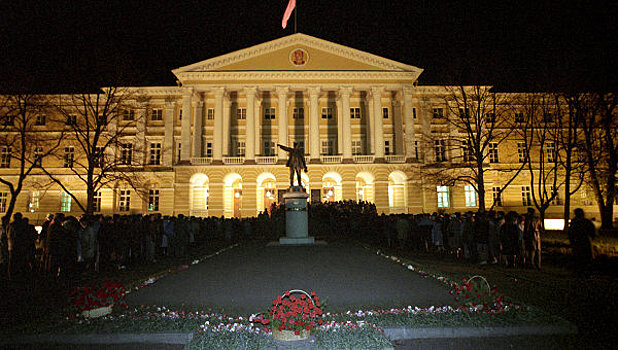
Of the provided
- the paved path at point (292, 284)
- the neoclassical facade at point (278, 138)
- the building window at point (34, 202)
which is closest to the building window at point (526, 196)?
the neoclassical facade at point (278, 138)

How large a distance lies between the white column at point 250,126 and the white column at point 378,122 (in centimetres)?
1390

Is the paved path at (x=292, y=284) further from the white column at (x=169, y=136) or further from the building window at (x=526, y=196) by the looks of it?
the building window at (x=526, y=196)

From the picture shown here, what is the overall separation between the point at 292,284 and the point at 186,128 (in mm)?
36201

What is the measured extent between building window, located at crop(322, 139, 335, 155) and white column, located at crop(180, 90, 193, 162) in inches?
623

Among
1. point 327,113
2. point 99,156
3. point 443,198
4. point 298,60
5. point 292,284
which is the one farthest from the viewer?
point 327,113

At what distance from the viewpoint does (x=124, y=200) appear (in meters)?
42.7

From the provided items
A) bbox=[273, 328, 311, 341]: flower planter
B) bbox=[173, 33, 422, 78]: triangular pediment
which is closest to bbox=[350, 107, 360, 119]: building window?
bbox=[173, 33, 422, 78]: triangular pediment

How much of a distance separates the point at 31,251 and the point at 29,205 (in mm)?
38163

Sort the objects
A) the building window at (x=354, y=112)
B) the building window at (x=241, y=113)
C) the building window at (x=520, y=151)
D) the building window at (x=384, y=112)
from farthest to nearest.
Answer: the building window at (x=384, y=112)
the building window at (x=354, y=112)
the building window at (x=241, y=113)
the building window at (x=520, y=151)

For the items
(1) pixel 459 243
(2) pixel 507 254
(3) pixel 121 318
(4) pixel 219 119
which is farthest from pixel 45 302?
(4) pixel 219 119

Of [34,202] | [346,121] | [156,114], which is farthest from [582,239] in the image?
[34,202]

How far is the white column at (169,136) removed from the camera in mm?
43781

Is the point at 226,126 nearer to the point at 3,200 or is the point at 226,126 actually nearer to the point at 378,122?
the point at 378,122

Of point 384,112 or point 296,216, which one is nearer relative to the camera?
point 296,216
